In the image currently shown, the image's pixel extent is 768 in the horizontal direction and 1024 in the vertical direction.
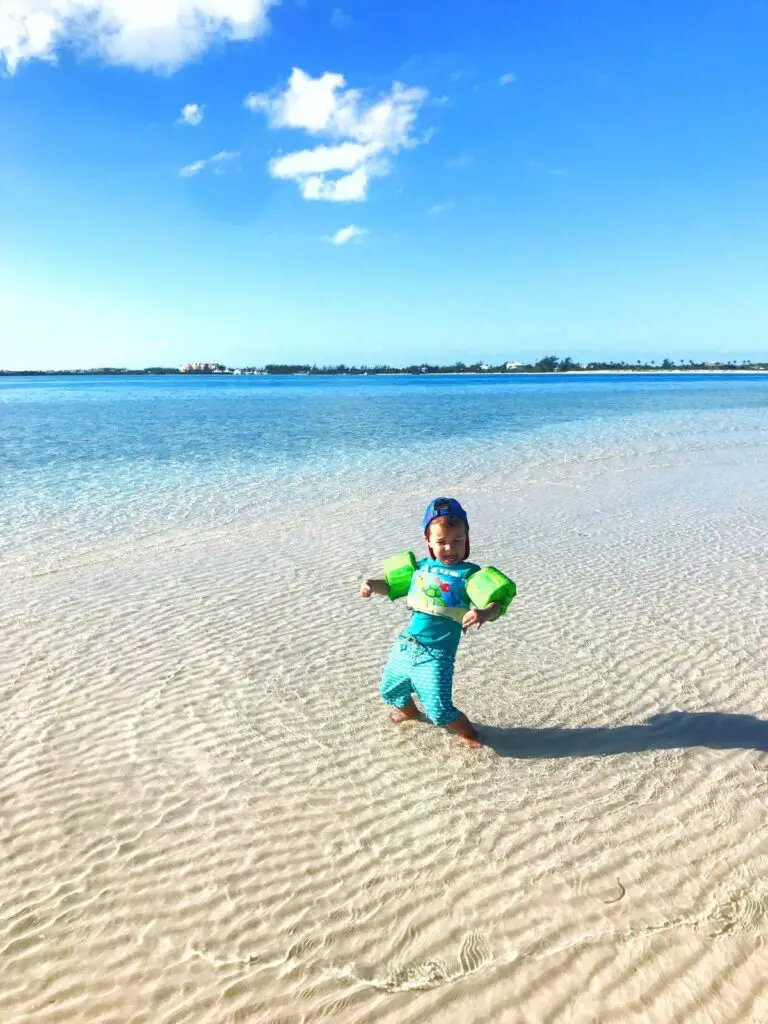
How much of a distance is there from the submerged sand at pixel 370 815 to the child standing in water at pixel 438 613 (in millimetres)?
449

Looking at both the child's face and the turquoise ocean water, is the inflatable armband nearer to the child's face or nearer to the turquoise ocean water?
the child's face

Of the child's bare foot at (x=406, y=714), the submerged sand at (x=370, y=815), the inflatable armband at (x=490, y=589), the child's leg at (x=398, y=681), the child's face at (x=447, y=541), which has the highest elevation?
the child's face at (x=447, y=541)

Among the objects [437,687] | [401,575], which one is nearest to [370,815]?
[437,687]

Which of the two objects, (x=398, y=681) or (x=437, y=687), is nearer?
(x=437, y=687)

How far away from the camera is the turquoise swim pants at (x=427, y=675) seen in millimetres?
4668

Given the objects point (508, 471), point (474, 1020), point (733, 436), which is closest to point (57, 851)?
point (474, 1020)

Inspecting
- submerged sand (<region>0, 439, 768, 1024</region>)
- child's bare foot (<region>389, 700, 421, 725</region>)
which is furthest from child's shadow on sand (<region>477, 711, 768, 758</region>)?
child's bare foot (<region>389, 700, 421, 725</region>)

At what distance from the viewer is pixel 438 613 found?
179 inches

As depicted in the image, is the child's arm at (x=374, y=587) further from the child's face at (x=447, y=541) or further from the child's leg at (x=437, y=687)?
the child's leg at (x=437, y=687)

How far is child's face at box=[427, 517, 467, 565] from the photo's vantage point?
177 inches

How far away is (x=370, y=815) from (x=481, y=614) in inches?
53.9

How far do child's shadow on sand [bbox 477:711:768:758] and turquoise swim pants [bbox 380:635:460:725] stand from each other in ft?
1.76

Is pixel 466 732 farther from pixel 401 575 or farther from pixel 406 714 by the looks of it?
pixel 401 575

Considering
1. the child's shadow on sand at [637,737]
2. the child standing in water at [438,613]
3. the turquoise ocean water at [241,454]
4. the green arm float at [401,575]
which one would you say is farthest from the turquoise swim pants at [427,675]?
the turquoise ocean water at [241,454]
